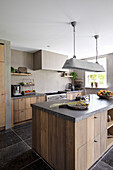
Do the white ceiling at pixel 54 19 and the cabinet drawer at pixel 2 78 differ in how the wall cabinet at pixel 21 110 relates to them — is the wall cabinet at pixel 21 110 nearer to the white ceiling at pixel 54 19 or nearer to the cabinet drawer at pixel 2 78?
the cabinet drawer at pixel 2 78

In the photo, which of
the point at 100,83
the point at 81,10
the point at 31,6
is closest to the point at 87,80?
the point at 100,83

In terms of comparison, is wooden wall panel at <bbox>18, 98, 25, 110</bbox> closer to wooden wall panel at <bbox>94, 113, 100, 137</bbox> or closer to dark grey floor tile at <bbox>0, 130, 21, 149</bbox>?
dark grey floor tile at <bbox>0, 130, 21, 149</bbox>

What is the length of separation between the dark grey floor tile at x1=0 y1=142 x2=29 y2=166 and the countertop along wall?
6.97 ft

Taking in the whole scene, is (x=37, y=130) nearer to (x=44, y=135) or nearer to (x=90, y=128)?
(x=44, y=135)

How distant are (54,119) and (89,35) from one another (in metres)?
2.23

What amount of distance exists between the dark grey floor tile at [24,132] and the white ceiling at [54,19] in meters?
2.54

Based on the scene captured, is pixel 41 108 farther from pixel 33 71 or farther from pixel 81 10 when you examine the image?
pixel 33 71

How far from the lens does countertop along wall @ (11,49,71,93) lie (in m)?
3.72

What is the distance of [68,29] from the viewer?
7.57 feet

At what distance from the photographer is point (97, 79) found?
479cm

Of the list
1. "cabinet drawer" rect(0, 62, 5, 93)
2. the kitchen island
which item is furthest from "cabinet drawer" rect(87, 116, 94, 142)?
"cabinet drawer" rect(0, 62, 5, 93)

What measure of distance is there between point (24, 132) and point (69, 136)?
1.92m

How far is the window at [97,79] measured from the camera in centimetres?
451

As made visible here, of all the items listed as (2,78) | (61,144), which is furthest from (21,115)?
(61,144)
